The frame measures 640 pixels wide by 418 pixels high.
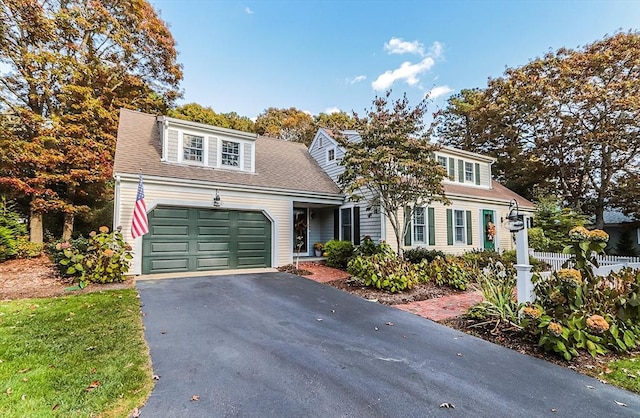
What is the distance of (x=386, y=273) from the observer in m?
8.16

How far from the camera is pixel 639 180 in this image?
58.4ft

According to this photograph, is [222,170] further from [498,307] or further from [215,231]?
[498,307]

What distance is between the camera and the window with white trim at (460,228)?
13.8 m

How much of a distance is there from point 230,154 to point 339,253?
5.53 m

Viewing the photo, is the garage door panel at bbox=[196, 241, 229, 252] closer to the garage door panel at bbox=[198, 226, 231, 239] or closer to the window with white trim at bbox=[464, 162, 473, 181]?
the garage door panel at bbox=[198, 226, 231, 239]

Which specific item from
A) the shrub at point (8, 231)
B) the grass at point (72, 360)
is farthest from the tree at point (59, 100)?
the grass at point (72, 360)

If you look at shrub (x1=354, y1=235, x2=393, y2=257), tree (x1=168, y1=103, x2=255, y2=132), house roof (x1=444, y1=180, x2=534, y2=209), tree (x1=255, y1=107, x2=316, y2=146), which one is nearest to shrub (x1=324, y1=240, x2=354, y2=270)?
shrub (x1=354, y1=235, x2=393, y2=257)

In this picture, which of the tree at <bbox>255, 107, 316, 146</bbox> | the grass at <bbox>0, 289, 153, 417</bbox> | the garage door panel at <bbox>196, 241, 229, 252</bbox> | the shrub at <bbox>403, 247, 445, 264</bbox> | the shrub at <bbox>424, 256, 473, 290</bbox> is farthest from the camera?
the tree at <bbox>255, 107, 316, 146</bbox>

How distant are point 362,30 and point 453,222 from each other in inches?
354

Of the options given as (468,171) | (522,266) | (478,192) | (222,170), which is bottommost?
(522,266)

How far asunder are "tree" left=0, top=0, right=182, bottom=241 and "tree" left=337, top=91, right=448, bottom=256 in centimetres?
1163

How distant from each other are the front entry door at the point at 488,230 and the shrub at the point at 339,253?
274 inches

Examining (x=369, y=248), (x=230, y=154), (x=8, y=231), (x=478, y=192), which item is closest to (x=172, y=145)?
(x=230, y=154)

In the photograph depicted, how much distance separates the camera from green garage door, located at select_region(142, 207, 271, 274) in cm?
943
